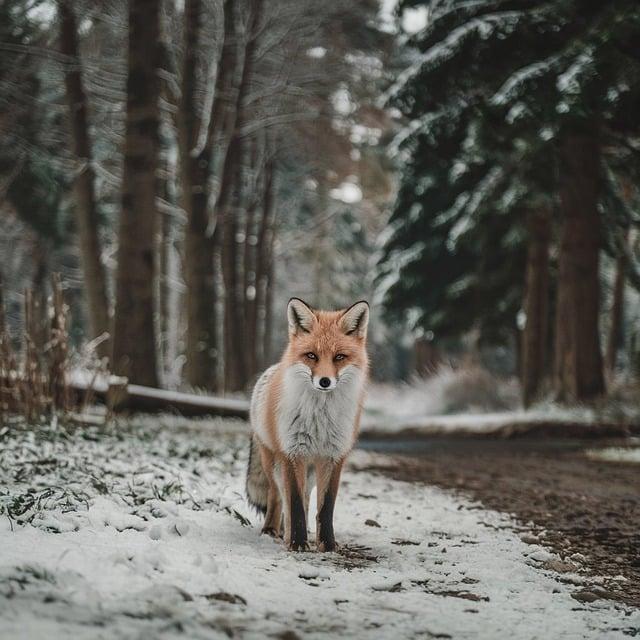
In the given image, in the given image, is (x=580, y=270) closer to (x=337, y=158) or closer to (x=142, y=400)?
(x=142, y=400)

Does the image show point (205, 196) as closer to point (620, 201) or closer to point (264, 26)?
point (264, 26)

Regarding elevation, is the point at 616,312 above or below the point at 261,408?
above

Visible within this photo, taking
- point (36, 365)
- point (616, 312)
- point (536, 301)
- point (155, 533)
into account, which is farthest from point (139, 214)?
point (616, 312)

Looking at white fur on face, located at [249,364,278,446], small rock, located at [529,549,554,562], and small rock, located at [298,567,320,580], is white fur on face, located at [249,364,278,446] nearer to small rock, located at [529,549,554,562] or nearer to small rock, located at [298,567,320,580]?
small rock, located at [298,567,320,580]

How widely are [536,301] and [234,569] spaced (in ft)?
51.0

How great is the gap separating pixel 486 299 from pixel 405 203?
18.8 ft

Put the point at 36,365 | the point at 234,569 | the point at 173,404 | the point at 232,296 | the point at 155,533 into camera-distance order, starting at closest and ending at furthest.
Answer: the point at 234,569 < the point at 155,533 < the point at 36,365 < the point at 173,404 < the point at 232,296

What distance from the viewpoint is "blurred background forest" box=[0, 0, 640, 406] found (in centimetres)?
1284

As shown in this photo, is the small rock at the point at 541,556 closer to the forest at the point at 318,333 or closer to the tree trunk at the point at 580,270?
the forest at the point at 318,333

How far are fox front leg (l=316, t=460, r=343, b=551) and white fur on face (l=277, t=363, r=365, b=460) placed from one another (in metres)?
0.12

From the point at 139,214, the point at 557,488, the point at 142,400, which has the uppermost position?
the point at 139,214

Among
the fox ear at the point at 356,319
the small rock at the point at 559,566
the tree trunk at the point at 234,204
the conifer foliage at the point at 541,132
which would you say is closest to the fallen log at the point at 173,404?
the fox ear at the point at 356,319

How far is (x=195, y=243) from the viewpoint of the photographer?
18.1 meters

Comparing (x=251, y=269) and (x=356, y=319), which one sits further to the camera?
(x=251, y=269)
